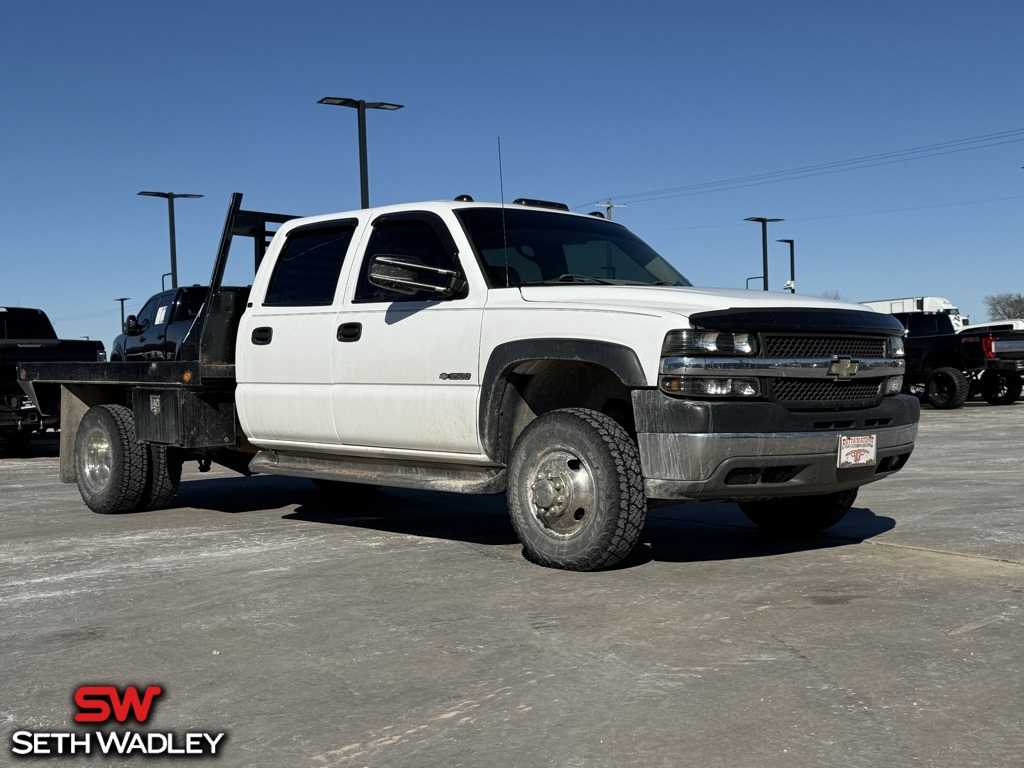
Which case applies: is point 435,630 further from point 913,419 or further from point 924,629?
point 913,419

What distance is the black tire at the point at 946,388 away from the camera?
22.9 meters

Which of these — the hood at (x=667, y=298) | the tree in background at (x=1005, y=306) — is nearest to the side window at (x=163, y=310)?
the hood at (x=667, y=298)

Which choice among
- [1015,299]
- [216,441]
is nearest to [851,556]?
[216,441]

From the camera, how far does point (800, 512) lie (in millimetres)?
6918

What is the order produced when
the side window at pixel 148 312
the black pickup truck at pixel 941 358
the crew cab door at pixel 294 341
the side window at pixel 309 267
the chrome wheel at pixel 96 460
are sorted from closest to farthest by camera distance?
the crew cab door at pixel 294 341 < the side window at pixel 309 267 < the chrome wheel at pixel 96 460 < the side window at pixel 148 312 < the black pickup truck at pixel 941 358

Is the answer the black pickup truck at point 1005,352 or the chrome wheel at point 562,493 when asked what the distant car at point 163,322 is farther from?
the black pickup truck at point 1005,352

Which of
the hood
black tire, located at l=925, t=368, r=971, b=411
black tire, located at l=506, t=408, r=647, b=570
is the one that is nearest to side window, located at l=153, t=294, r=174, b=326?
the hood

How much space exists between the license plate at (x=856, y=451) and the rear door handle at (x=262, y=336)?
3620 mm

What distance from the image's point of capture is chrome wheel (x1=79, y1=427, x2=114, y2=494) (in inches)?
343

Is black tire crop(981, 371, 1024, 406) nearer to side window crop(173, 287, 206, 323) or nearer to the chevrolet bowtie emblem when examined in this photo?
side window crop(173, 287, 206, 323)

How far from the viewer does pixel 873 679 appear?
12.8 feet

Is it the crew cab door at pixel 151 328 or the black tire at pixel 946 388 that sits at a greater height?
the crew cab door at pixel 151 328

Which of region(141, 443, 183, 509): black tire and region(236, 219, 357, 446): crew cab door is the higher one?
region(236, 219, 357, 446): crew cab door

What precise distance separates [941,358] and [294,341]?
19.0 m
